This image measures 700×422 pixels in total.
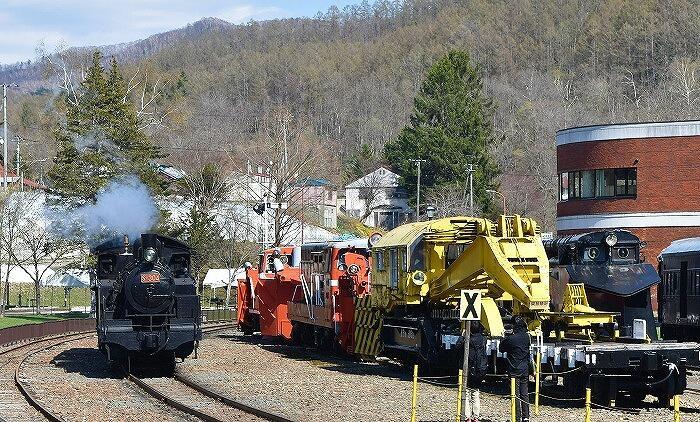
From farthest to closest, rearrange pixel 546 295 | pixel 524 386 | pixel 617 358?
1. pixel 546 295
2. pixel 617 358
3. pixel 524 386

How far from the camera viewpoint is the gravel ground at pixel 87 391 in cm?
1961

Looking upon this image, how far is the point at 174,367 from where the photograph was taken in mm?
26844

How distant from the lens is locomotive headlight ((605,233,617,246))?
24.8 m

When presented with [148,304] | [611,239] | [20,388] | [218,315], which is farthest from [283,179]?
[20,388]

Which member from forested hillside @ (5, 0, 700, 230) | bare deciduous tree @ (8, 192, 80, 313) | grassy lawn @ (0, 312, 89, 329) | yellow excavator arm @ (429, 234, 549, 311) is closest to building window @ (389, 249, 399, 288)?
yellow excavator arm @ (429, 234, 549, 311)

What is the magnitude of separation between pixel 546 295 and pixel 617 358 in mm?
2120

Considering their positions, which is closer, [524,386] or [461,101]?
[524,386]

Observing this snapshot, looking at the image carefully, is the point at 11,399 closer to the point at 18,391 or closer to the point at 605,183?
the point at 18,391

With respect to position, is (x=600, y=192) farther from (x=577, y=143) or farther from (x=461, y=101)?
(x=461, y=101)

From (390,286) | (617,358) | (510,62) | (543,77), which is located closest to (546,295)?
(617,358)

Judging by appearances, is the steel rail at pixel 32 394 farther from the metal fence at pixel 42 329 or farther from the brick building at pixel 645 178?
the brick building at pixel 645 178

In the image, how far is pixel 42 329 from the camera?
44.4m

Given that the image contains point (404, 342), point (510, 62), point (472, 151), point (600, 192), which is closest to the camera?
point (404, 342)

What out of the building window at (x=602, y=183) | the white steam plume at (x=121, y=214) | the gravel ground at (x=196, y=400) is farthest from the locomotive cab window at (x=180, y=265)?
the building window at (x=602, y=183)
